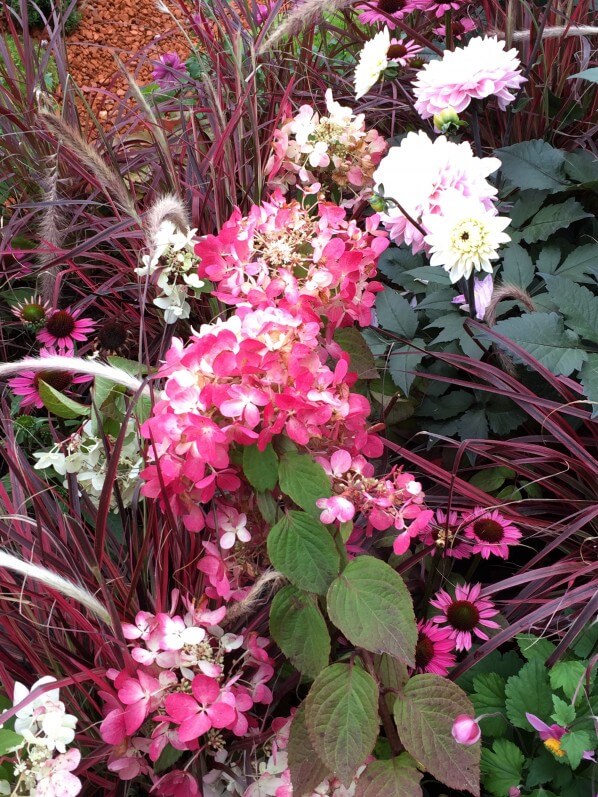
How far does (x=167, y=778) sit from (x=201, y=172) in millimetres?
1478

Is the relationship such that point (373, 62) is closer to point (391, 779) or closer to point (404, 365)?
point (404, 365)

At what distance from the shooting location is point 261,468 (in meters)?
1.01

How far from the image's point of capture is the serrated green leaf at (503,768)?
3.58 ft

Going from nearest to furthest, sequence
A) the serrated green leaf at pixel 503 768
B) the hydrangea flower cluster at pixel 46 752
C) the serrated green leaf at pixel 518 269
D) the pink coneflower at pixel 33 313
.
Answer: the hydrangea flower cluster at pixel 46 752 < the serrated green leaf at pixel 503 768 < the serrated green leaf at pixel 518 269 < the pink coneflower at pixel 33 313

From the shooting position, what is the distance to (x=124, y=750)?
979 mm

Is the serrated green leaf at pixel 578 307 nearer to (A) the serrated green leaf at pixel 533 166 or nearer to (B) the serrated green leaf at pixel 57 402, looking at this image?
(A) the serrated green leaf at pixel 533 166

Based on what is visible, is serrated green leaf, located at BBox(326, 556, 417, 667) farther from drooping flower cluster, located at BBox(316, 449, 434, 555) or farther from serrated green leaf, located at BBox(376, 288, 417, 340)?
serrated green leaf, located at BBox(376, 288, 417, 340)

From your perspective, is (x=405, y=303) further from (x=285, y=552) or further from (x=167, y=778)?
(x=167, y=778)

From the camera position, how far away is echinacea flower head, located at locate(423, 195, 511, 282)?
1.24m

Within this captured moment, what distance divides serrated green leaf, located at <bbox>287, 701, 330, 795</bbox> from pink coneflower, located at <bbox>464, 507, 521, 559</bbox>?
1.44ft

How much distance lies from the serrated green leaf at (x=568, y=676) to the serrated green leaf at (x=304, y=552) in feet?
1.31

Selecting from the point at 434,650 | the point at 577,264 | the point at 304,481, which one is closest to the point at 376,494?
the point at 304,481

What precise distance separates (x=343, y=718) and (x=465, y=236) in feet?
2.52

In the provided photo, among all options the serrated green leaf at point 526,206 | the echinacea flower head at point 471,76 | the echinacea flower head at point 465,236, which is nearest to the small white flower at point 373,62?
the echinacea flower head at point 471,76
